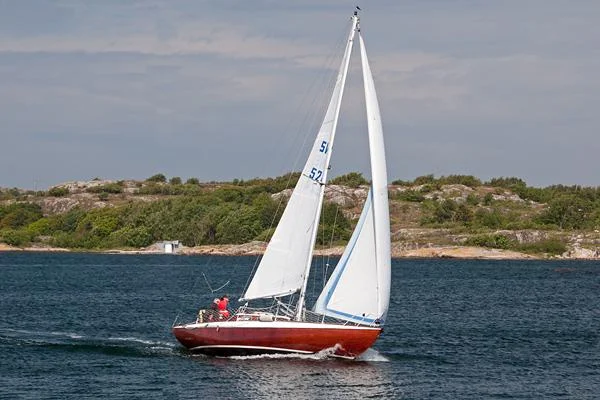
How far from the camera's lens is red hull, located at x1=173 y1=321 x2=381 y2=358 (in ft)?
152

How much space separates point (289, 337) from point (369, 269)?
4.38 m

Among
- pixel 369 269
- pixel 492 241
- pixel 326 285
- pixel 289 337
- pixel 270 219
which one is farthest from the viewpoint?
pixel 270 219

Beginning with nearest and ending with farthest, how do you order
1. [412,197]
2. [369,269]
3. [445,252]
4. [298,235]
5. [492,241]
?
[369,269] → [298,235] → [492,241] → [445,252] → [412,197]

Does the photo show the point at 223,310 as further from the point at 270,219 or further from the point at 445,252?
the point at 270,219

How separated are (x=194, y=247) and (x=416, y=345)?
13397 centimetres

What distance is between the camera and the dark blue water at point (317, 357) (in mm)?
43469

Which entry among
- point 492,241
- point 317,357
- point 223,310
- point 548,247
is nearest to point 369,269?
point 317,357

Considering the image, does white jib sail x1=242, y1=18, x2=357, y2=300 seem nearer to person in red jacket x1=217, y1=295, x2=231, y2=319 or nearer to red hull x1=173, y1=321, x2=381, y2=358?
person in red jacket x1=217, y1=295, x2=231, y2=319

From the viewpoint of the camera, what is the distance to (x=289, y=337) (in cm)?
4631

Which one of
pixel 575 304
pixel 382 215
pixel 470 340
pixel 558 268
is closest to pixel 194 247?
pixel 558 268

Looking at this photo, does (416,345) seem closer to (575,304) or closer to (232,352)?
(232,352)

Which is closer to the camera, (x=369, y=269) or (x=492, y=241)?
(x=369, y=269)

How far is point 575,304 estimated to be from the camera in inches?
3255

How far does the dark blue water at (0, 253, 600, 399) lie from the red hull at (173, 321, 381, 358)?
0.62 metres
